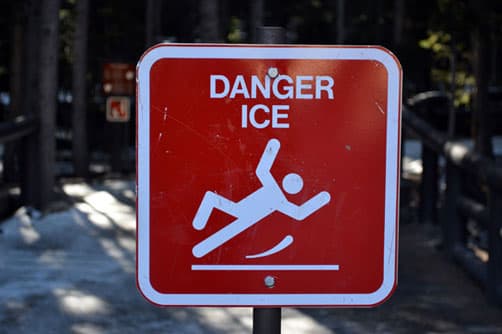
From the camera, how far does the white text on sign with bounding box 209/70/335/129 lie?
263 centimetres

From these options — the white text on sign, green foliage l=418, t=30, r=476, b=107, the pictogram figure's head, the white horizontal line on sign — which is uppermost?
the white text on sign

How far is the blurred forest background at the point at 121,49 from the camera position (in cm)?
1427

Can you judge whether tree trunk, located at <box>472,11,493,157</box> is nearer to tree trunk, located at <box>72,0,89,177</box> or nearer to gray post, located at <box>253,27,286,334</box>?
tree trunk, located at <box>72,0,89,177</box>

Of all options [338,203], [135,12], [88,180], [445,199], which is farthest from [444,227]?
[135,12]

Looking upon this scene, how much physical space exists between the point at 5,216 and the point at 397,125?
33.0 ft

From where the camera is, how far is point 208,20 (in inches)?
657

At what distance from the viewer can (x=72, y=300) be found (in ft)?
23.2

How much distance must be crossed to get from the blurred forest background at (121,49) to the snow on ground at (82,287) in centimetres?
172

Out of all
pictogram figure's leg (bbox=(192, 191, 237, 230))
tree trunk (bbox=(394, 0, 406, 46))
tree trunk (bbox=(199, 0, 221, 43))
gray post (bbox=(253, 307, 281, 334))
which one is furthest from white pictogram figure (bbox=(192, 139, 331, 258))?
tree trunk (bbox=(394, 0, 406, 46))

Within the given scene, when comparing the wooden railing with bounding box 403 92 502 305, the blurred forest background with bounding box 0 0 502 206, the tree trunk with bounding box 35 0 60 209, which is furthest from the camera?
the blurred forest background with bounding box 0 0 502 206

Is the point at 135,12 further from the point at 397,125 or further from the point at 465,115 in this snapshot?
the point at 397,125

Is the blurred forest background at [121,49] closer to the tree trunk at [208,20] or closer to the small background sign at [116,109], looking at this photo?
the tree trunk at [208,20]

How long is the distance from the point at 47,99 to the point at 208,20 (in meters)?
3.81

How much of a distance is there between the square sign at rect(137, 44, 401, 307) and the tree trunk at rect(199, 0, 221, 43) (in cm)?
1378
